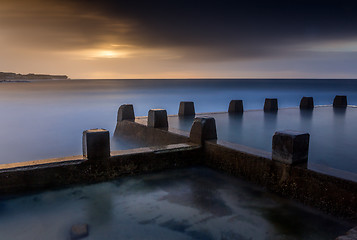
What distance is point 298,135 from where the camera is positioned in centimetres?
497

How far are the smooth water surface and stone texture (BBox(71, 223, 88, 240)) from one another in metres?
0.09

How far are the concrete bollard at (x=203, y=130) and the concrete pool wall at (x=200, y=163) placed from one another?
1.0 inches

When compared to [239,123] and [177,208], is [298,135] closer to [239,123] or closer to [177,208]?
[177,208]

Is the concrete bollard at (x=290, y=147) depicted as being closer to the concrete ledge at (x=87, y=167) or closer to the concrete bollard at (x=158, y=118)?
the concrete ledge at (x=87, y=167)

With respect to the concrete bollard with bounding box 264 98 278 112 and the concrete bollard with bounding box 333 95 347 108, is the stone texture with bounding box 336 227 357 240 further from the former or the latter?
the concrete bollard with bounding box 333 95 347 108

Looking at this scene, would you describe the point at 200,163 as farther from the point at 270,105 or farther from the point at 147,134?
the point at 270,105

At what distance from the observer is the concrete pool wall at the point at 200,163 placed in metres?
4.43

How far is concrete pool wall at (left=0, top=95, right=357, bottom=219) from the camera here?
14.5 feet

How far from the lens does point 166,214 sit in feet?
15.3

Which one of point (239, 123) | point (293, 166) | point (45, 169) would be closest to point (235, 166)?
point (293, 166)

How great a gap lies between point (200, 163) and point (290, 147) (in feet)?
8.61

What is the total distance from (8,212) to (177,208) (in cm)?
289

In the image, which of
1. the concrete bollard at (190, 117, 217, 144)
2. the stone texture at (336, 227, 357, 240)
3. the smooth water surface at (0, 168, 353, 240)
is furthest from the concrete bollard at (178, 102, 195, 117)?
the stone texture at (336, 227, 357, 240)

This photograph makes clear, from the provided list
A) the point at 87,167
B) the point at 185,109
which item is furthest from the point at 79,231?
the point at 185,109
